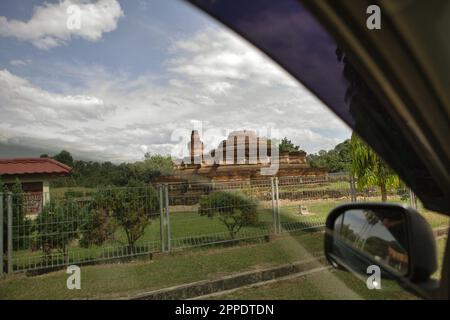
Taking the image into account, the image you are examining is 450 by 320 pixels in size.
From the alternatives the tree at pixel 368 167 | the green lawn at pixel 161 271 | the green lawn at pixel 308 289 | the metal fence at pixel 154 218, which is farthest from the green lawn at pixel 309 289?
the metal fence at pixel 154 218

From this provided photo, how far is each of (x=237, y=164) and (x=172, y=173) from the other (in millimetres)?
1500

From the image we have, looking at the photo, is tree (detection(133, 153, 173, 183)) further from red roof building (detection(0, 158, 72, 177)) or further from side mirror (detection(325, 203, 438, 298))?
side mirror (detection(325, 203, 438, 298))

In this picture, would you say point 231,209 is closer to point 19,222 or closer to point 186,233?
point 186,233

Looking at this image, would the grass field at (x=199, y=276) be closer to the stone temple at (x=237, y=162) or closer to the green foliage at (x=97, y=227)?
the green foliage at (x=97, y=227)

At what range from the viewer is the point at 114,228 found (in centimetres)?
693

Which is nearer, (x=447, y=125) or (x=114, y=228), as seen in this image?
(x=447, y=125)

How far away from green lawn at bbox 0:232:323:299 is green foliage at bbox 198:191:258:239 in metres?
0.52

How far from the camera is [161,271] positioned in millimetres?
5711

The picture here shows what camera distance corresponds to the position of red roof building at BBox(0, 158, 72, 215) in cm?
590

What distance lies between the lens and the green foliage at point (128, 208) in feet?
22.5

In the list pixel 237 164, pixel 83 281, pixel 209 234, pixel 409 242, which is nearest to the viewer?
pixel 409 242

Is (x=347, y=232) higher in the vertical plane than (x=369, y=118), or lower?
lower
